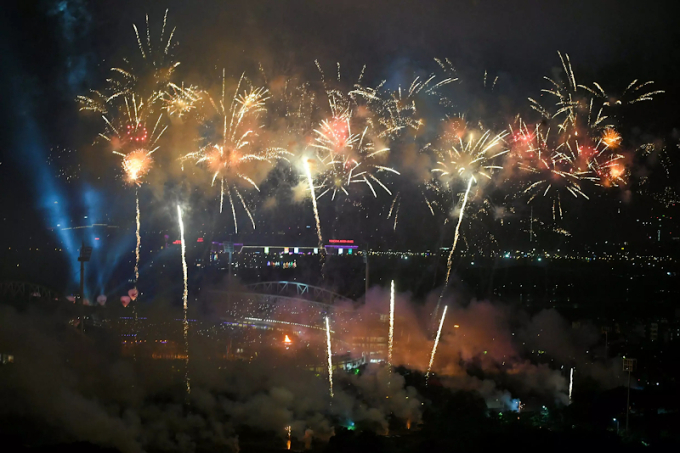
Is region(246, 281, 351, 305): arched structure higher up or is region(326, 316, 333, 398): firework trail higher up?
region(246, 281, 351, 305): arched structure

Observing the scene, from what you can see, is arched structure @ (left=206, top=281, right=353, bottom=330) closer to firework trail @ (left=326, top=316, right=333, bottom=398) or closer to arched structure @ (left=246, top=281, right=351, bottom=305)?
arched structure @ (left=246, top=281, right=351, bottom=305)

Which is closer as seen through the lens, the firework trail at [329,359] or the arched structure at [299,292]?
the firework trail at [329,359]

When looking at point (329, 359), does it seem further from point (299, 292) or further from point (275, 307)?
point (299, 292)

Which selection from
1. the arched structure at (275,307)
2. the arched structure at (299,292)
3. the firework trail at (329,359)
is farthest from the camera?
the arched structure at (299,292)

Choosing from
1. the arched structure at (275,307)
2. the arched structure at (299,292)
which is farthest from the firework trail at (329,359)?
the arched structure at (299,292)

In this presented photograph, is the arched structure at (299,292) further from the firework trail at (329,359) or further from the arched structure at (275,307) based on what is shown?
the firework trail at (329,359)

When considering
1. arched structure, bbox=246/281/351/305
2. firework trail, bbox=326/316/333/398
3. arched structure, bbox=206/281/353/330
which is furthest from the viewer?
arched structure, bbox=246/281/351/305

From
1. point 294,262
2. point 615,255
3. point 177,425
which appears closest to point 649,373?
point 177,425

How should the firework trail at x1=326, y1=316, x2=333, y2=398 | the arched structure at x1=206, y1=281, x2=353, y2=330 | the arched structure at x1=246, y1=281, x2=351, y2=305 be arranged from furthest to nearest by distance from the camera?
the arched structure at x1=246, y1=281, x2=351, y2=305
the arched structure at x1=206, y1=281, x2=353, y2=330
the firework trail at x1=326, y1=316, x2=333, y2=398

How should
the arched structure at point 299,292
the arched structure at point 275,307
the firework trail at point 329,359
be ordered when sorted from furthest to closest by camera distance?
the arched structure at point 299,292 → the arched structure at point 275,307 → the firework trail at point 329,359

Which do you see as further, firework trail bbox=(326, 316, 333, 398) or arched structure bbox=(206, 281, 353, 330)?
arched structure bbox=(206, 281, 353, 330)

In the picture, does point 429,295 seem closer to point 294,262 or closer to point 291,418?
point 294,262

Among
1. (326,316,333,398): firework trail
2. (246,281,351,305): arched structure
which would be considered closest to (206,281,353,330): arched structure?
(246,281,351,305): arched structure
